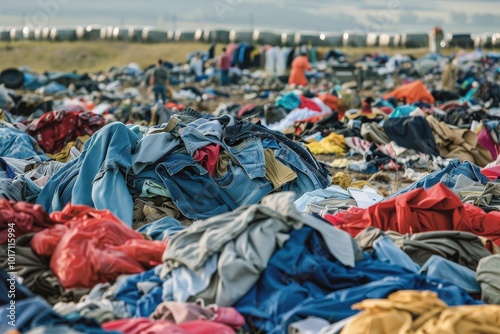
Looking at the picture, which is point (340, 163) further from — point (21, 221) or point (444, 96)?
point (444, 96)

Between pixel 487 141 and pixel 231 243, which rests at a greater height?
pixel 231 243

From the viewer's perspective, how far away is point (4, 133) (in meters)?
11.8

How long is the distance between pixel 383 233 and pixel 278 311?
1373mm

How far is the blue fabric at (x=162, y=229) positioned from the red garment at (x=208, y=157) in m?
1.64

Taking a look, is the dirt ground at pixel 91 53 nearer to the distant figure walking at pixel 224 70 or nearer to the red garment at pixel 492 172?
the distant figure walking at pixel 224 70

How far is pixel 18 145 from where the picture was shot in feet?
37.7

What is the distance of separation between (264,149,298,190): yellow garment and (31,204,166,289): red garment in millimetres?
2879

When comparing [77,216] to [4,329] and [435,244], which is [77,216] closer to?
[4,329]

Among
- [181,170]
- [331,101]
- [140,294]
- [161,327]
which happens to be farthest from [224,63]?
[161,327]

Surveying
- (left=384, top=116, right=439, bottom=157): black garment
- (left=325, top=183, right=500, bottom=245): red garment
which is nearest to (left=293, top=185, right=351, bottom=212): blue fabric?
(left=325, top=183, right=500, bottom=245): red garment

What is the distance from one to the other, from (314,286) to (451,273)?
1021 mm

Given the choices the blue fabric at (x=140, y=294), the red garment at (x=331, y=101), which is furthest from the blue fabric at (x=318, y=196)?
the red garment at (x=331, y=101)

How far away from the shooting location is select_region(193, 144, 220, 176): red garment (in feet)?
29.7

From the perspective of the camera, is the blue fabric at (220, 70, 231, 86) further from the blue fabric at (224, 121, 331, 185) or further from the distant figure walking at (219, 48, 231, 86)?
the blue fabric at (224, 121, 331, 185)
